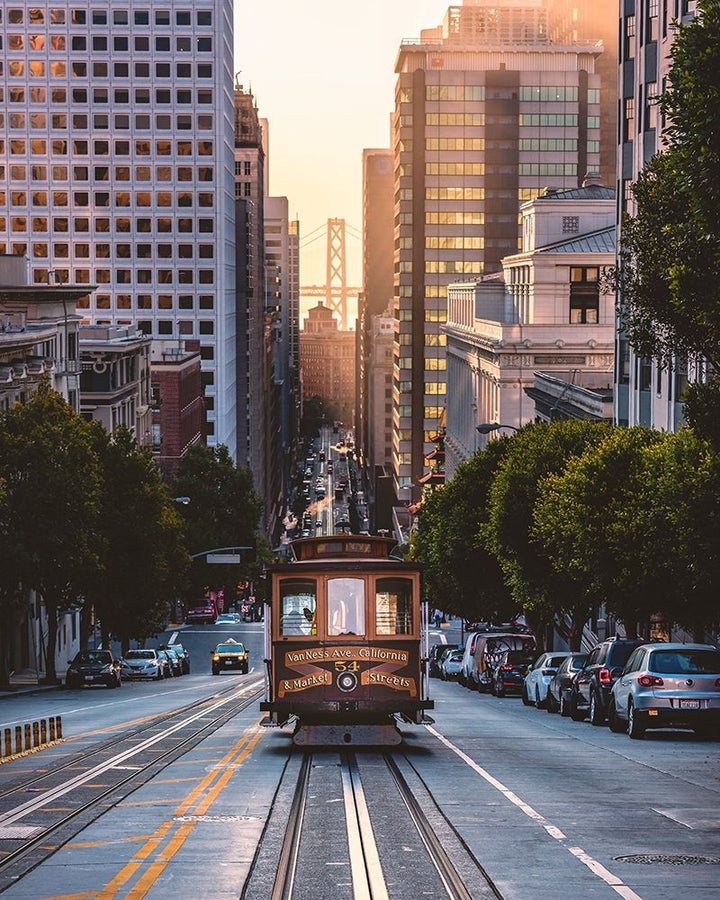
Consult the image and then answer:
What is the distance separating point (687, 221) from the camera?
25.5 meters

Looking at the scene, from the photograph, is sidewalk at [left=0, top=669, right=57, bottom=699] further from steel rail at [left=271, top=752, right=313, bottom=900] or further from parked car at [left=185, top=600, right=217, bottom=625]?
parked car at [left=185, top=600, right=217, bottom=625]

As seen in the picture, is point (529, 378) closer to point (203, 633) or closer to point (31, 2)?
point (203, 633)

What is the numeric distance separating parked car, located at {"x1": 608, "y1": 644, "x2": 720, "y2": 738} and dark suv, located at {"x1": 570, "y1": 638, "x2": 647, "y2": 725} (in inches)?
124

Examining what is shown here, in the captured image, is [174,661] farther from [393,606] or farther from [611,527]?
[393,606]

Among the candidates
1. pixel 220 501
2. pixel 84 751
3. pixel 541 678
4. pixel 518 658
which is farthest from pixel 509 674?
pixel 220 501

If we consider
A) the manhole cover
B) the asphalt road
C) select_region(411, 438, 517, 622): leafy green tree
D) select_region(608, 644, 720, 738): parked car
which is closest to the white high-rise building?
select_region(411, 438, 517, 622): leafy green tree

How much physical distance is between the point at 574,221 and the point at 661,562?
308ft

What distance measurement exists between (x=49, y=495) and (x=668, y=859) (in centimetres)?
4928

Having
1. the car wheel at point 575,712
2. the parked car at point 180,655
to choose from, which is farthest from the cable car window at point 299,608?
the parked car at point 180,655

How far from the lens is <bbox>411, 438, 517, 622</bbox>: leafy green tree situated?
78.2m

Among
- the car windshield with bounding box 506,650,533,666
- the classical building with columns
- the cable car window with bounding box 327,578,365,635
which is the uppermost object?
the classical building with columns

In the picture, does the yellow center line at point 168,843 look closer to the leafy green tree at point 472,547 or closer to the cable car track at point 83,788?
the cable car track at point 83,788

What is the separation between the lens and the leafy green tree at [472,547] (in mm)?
78250

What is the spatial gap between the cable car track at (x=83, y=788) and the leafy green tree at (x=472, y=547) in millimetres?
41009
